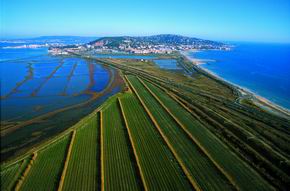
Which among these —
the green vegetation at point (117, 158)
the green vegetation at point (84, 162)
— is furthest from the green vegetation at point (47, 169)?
the green vegetation at point (117, 158)

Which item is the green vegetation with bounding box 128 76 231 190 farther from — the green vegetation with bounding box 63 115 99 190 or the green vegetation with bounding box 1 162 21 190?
the green vegetation with bounding box 1 162 21 190

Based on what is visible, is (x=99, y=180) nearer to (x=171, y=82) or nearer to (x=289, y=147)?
(x=289, y=147)

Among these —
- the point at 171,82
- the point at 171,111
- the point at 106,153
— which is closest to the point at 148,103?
the point at 171,111

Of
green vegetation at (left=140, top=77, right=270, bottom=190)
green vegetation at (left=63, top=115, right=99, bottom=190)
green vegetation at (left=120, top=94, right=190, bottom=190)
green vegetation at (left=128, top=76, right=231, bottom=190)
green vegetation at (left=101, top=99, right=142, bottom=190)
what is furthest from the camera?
green vegetation at (left=140, top=77, right=270, bottom=190)

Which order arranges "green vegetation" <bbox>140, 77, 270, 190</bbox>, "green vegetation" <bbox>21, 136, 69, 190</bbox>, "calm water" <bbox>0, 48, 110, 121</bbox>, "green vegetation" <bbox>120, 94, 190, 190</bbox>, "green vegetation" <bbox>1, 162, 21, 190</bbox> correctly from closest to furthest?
"green vegetation" <bbox>1, 162, 21, 190</bbox>, "green vegetation" <bbox>21, 136, 69, 190</bbox>, "green vegetation" <bbox>120, 94, 190, 190</bbox>, "green vegetation" <bbox>140, 77, 270, 190</bbox>, "calm water" <bbox>0, 48, 110, 121</bbox>

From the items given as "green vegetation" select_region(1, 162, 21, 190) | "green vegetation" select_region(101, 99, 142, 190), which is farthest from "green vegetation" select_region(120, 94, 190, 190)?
"green vegetation" select_region(1, 162, 21, 190)

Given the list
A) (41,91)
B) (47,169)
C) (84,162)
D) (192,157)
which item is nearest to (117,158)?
(84,162)

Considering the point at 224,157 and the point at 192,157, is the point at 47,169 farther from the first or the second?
the point at 224,157
